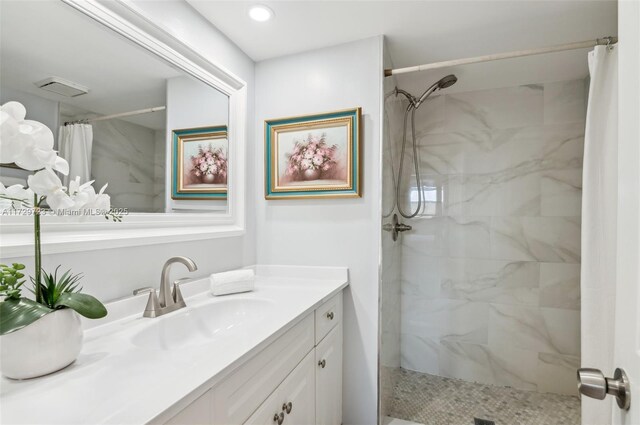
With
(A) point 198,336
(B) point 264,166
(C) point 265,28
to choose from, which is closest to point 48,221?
(A) point 198,336

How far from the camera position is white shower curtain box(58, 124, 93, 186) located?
1.02 m

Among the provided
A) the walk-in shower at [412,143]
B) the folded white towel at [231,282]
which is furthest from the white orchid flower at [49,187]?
the walk-in shower at [412,143]

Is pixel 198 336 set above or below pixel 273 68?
below

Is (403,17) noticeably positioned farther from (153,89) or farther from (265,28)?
(153,89)

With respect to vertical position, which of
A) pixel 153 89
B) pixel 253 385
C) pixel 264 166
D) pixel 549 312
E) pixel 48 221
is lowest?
pixel 549 312

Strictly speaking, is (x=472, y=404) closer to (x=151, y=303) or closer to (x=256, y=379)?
(x=256, y=379)

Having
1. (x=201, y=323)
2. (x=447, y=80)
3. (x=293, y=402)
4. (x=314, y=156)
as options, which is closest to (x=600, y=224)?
(x=447, y=80)

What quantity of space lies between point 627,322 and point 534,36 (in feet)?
5.77

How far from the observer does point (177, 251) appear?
4.73 ft

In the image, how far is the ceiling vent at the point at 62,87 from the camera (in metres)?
0.98

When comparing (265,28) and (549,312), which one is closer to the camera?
(265,28)

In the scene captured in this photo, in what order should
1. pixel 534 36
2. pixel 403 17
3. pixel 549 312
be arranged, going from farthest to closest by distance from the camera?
1. pixel 549 312
2. pixel 534 36
3. pixel 403 17

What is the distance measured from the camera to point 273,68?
1.97 meters

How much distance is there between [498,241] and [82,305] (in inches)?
98.6
